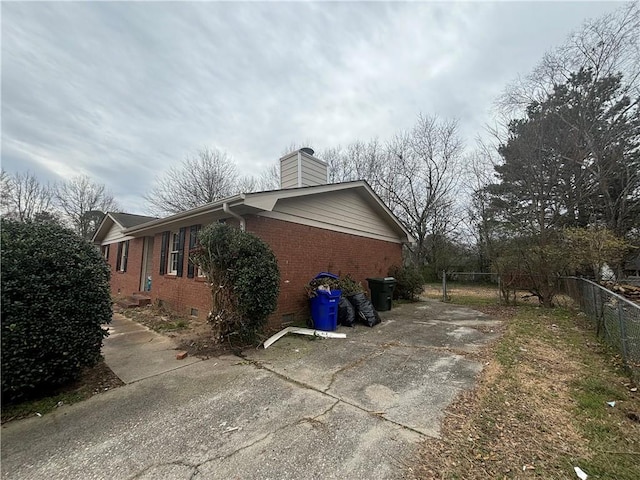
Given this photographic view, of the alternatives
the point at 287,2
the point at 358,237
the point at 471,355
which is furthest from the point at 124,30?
the point at 471,355

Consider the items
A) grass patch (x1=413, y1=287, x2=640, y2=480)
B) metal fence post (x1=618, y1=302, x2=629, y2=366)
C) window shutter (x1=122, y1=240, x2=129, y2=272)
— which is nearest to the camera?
grass patch (x1=413, y1=287, x2=640, y2=480)

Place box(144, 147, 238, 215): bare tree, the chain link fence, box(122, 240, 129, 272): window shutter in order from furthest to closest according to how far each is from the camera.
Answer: box(144, 147, 238, 215): bare tree < box(122, 240, 129, 272): window shutter < the chain link fence

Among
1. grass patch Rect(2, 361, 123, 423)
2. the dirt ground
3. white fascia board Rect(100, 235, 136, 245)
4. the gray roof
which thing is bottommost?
grass patch Rect(2, 361, 123, 423)

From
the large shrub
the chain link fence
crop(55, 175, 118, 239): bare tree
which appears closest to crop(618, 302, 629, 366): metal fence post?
the chain link fence

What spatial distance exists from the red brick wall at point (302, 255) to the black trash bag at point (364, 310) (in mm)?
1280

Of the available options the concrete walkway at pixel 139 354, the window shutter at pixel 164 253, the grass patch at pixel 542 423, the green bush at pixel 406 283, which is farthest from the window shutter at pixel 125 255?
the grass patch at pixel 542 423

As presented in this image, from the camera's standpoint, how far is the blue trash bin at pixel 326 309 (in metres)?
6.20

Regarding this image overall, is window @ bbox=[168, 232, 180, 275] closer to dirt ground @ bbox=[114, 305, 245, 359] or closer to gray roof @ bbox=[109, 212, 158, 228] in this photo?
dirt ground @ bbox=[114, 305, 245, 359]

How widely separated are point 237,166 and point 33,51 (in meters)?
19.2

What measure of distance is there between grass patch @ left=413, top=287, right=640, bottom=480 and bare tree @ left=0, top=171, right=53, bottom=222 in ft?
105

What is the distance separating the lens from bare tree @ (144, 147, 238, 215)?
853 inches

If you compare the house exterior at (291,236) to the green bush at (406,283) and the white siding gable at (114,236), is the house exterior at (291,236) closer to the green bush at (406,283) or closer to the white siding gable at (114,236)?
the green bush at (406,283)

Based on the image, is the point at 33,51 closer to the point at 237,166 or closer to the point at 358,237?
the point at 358,237

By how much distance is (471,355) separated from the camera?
466cm
